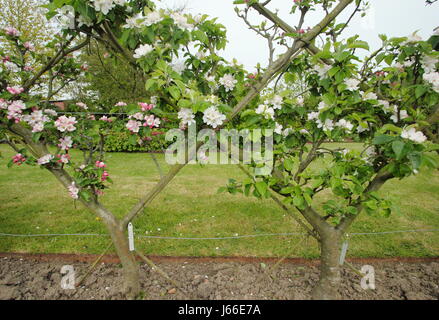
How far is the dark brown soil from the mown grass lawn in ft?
0.69

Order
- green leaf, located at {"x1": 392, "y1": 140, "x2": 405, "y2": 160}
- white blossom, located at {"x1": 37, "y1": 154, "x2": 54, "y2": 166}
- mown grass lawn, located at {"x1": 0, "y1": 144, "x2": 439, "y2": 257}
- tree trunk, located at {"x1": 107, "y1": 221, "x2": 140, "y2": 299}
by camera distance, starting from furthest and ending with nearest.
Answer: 1. mown grass lawn, located at {"x1": 0, "y1": 144, "x2": 439, "y2": 257}
2. tree trunk, located at {"x1": 107, "y1": 221, "x2": 140, "y2": 299}
3. white blossom, located at {"x1": 37, "y1": 154, "x2": 54, "y2": 166}
4. green leaf, located at {"x1": 392, "y1": 140, "x2": 405, "y2": 160}

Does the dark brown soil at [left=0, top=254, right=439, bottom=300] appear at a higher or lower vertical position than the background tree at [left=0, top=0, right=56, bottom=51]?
lower

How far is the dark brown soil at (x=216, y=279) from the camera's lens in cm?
209

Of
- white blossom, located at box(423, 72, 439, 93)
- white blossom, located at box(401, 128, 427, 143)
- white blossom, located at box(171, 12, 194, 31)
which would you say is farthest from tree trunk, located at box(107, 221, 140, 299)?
white blossom, located at box(423, 72, 439, 93)

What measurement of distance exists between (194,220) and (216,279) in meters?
1.44

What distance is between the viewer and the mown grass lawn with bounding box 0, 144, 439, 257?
9.29 feet

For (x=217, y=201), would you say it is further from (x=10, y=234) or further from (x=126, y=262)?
(x=10, y=234)

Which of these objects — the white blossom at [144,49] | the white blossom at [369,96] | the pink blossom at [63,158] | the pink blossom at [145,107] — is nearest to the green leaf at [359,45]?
the white blossom at [369,96]

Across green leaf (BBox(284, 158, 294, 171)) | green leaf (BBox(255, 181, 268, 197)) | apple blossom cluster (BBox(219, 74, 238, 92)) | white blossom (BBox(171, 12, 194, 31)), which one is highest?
white blossom (BBox(171, 12, 194, 31))

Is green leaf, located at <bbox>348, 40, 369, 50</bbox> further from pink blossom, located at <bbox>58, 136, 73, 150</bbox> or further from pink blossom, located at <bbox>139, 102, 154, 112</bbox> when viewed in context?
pink blossom, located at <bbox>58, 136, 73, 150</bbox>

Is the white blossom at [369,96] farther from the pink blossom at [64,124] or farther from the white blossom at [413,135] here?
the pink blossom at [64,124]

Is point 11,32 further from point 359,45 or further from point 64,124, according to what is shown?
point 359,45

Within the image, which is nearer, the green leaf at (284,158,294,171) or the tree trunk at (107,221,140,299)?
the green leaf at (284,158,294,171)

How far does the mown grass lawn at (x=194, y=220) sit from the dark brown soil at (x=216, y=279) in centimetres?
21
